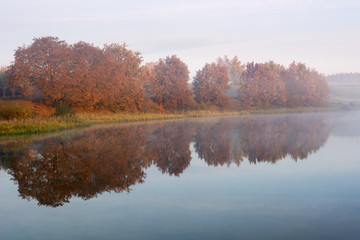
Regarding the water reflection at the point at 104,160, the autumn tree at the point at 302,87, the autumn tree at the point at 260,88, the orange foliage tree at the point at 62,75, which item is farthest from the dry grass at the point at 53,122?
the autumn tree at the point at 302,87

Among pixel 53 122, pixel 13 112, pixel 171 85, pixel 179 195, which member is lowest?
pixel 179 195

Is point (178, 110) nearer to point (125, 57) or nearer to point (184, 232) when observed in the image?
point (125, 57)

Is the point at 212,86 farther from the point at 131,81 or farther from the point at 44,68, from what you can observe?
the point at 44,68

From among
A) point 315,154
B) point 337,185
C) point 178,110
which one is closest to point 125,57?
point 178,110

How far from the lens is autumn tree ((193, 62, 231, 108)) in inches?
2645

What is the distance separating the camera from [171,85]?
6156 cm

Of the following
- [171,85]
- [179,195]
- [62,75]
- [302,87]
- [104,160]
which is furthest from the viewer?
[302,87]

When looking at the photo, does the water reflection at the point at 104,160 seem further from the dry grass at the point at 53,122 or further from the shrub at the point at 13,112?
the shrub at the point at 13,112

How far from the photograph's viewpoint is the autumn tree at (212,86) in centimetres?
6719

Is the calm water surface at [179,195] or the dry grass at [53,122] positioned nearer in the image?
the calm water surface at [179,195]

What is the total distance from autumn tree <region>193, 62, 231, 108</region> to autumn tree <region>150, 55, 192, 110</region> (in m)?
5.35

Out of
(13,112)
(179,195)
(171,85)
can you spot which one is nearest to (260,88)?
(171,85)

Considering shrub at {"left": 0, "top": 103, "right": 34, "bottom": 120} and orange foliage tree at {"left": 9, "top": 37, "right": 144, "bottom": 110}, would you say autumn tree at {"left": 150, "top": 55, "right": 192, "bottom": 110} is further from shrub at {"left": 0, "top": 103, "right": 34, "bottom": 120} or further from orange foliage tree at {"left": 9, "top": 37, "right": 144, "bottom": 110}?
shrub at {"left": 0, "top": 103, "right": 34, "bottom": 120}

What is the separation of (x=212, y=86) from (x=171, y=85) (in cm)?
1014
